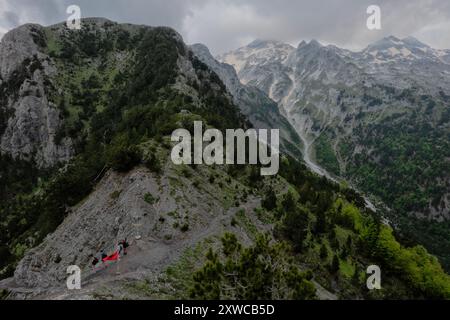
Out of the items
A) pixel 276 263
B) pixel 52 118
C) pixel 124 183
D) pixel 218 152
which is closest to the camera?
pixel 276 263

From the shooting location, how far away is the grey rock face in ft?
374

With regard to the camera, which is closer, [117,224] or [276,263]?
[276,263]

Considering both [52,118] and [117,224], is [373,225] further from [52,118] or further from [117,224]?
[52,118]

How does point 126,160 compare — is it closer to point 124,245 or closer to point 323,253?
point 124,245

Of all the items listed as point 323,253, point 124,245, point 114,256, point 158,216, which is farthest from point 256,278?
point 323,253

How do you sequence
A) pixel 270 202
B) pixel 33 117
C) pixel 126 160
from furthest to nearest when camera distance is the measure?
pixel 33 117
pixel 270 202
pixel 126 160

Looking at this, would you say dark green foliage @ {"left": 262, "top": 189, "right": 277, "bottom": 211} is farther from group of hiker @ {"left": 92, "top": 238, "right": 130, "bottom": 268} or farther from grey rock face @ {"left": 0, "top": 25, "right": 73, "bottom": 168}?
grey rock face @ {"left": 0, "top": 25, "right": 73, "bottom": 168}

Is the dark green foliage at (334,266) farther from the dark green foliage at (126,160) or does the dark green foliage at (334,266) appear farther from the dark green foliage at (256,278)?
the dark green foliage at (126,160)

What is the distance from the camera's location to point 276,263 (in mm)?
21172

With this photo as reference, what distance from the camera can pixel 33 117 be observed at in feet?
393

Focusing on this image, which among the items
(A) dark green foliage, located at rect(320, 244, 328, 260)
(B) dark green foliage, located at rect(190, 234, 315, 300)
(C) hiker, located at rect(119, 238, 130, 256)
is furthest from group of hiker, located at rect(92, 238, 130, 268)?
(A) dark green foliage, located at rect(320, 244, 328, 260)

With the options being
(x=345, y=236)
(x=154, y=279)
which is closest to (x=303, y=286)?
(x=154, y=279)

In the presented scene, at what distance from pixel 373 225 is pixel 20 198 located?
92.2 meters

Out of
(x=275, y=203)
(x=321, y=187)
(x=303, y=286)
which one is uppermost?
(x=321, y=187)
